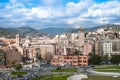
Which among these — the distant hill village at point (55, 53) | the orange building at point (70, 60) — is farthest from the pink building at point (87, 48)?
the orange building at point (70, 60)

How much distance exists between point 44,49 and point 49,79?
5658cm

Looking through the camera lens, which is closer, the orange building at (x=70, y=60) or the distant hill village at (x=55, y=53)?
the orange building at (x=70, y=60)

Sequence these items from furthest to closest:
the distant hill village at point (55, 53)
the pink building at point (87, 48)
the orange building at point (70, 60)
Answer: the pink building at point (87, 48)
the distant hill village at point (55, 53)
the orange building at point (70, 60)

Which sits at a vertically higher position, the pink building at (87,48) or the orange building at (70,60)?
the pink building at (87,48)

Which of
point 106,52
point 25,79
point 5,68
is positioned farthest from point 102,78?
point 106,52

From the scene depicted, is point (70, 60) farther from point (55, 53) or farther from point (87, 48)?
point (55, 53)

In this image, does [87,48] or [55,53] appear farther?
[55,53]

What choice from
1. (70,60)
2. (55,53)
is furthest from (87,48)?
(70,60)

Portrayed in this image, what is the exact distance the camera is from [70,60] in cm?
8531

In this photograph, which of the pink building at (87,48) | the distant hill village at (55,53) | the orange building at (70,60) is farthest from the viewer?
the pink building at (87,48)

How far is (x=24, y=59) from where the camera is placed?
9506 cm

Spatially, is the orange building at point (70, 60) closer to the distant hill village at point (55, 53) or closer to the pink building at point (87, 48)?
the distant hill village at point (55, 53)

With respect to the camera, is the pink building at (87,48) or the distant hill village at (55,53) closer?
Answer: the distant hill village at (55,53)

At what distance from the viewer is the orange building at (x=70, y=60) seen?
275ft
